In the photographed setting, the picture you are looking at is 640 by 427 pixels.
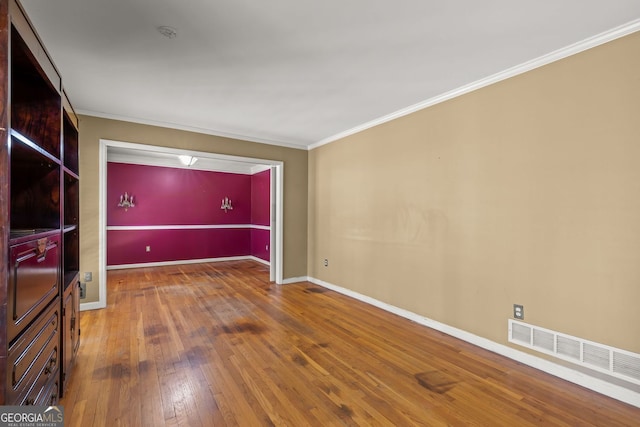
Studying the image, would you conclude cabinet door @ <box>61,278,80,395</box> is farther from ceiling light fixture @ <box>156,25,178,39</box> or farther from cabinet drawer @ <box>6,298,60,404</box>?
ceiling light fixture @ <box>156,25,178,39</box>

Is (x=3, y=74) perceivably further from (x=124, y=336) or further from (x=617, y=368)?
(x=617, y=368)

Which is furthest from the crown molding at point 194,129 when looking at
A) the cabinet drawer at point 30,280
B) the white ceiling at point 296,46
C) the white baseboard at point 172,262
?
the white baseboard at point 172,262

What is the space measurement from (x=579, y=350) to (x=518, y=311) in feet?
1.46

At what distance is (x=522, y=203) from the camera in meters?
2.52

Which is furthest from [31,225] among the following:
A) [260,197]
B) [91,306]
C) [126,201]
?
[260,197]

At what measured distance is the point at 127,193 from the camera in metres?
6.43

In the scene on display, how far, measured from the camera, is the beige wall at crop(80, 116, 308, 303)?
3695 millimetres

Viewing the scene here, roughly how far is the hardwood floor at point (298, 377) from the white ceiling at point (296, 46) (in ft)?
8.06

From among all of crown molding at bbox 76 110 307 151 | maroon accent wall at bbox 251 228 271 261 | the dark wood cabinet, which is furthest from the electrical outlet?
maroon accent wall at bbox 251 228 271 261

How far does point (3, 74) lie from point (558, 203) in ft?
10.5

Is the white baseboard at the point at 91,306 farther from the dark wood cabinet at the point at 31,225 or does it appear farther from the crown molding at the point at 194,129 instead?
the crown molding at the point at 194,129

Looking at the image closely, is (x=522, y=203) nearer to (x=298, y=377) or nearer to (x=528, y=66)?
(x=528, y=66)

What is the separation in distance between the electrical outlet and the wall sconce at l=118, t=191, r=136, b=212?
6.97m

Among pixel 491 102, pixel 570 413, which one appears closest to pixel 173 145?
pixel 491 102
